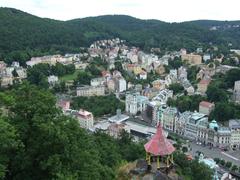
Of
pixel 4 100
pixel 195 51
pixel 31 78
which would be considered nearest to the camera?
pixel 4 100

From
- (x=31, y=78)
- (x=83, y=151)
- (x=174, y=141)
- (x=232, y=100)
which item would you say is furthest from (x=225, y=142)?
(x=31, y=78)

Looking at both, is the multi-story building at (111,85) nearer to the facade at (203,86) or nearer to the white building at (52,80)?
the white building at (52,80)

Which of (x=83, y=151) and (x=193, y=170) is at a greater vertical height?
(x=83, y=151)

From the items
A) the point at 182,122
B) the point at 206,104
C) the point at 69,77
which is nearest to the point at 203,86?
the point at 206,104

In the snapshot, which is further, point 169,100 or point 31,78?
point 31,78

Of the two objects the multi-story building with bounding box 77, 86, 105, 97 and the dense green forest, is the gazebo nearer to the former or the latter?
the dense green forest

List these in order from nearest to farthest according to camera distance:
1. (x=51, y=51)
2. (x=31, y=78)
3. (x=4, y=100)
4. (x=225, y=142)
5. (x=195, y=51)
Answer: (x=4, y=100) < (x=225, y=142) < (x=31, y=78) < (x=51, y=51) < (x=195, y=51)

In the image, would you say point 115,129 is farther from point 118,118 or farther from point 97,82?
point 97,82

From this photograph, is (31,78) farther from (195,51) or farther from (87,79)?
(195,51)
